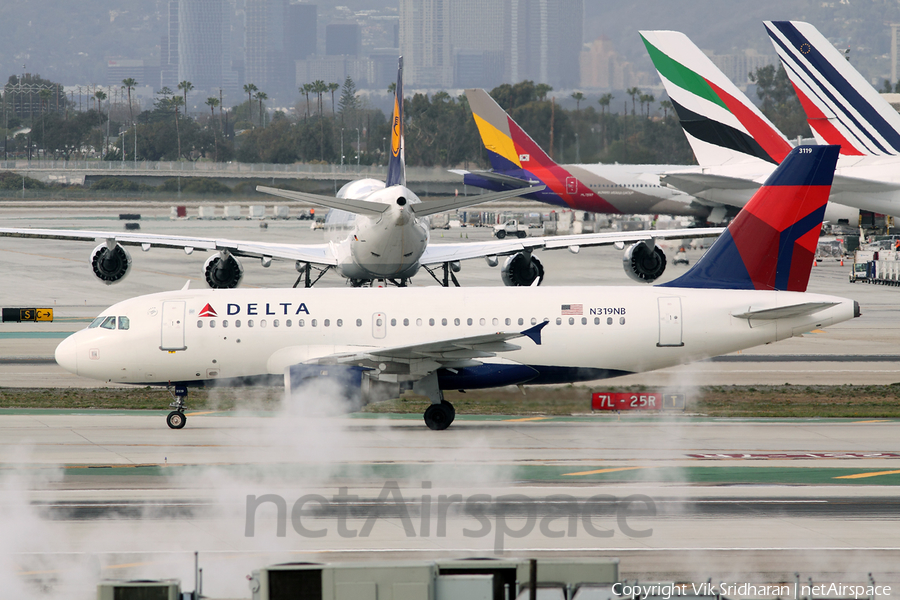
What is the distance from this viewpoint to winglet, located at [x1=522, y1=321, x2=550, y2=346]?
27266 millimetres

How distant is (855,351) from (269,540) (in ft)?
110

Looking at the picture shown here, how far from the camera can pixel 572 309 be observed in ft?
98.5

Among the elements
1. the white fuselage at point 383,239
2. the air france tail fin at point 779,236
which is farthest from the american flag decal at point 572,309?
the white fuselage at point 383,239

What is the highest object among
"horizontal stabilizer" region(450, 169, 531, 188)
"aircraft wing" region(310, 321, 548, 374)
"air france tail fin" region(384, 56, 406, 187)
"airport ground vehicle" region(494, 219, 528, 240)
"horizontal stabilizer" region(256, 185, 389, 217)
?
"horizontal stabilizer" region(450, 169, 531, 188)

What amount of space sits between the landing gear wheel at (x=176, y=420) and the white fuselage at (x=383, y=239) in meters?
14.2

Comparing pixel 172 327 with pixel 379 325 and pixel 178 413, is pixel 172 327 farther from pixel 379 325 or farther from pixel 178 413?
pixel 379 325

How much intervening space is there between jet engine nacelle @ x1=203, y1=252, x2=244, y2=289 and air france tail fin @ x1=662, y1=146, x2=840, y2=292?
2201cm

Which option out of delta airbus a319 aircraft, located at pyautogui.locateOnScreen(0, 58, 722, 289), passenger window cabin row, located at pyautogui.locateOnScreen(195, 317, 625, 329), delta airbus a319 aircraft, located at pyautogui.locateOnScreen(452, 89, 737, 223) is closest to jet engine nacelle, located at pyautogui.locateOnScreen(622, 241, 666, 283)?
delta airbus a319 aircraft, located at pyautogui.locateOnScreen(0, 58, 722, 289)

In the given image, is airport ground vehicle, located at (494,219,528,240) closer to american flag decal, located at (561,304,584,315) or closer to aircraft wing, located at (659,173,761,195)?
aircraft wing, located at (659,173,761,195)

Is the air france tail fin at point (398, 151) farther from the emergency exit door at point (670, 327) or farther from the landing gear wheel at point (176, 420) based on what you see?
the landing gear wheel at point (176, 420)

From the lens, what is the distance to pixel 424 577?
12.6m

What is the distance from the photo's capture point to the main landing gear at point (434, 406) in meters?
28.9

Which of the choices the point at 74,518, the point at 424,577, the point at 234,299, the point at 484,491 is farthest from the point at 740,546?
the point at 234,299

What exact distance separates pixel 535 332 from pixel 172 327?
1066 cm
